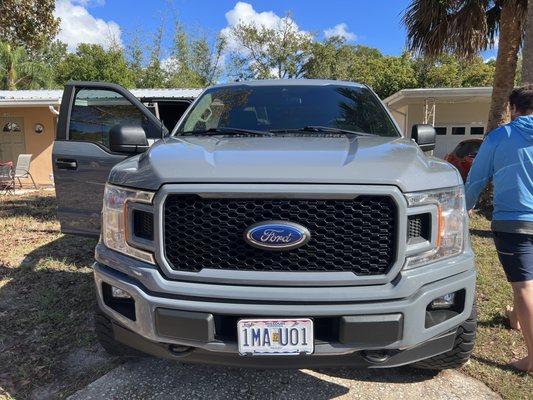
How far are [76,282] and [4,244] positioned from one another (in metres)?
2.26

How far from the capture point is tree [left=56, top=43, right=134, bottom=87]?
1116 inches

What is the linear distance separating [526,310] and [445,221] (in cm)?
122

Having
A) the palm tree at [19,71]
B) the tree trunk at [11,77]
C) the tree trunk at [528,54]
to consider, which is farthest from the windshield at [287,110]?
the tree trunk at [11,77]

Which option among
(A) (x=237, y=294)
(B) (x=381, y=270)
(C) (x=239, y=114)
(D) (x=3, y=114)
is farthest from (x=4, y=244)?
(D) (x=3, y=114)

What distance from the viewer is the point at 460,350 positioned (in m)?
2.76

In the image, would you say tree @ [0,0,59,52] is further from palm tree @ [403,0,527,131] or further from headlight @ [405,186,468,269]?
headlight @ [405,186,468,269]

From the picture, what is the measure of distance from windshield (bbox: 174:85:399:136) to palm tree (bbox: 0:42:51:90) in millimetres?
27634

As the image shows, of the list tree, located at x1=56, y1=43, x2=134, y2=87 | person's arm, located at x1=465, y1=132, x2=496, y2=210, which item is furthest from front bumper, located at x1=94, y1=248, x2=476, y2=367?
tree, located at x1=56, y1=43, x2=134, y2=87

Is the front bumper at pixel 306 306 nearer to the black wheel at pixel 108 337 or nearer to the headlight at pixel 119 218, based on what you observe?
the headlight at pixel 119 218

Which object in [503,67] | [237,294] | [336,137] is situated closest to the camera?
[237,294]

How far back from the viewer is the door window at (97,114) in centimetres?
462

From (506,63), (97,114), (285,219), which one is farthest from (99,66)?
(285,219)

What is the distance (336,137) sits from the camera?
10.5 ft

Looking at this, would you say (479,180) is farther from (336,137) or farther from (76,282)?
(76,282)
